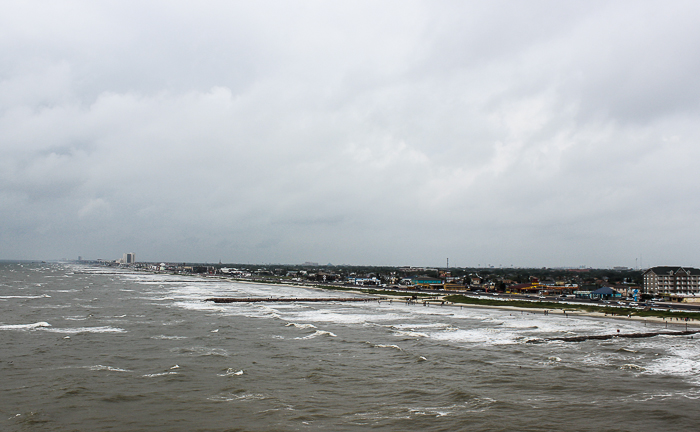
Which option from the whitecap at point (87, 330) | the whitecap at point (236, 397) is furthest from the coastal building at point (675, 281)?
the whitecap at point (87, 330)

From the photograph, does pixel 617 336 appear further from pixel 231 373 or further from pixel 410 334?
pixel 231 373

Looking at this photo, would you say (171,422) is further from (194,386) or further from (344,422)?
(344,422)

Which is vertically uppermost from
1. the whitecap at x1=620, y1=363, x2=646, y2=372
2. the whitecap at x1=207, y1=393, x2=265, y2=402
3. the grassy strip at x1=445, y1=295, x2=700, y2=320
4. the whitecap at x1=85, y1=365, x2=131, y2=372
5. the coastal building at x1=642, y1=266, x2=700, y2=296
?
the coastal building at x1=642, y1=266, x2=700, y2=296

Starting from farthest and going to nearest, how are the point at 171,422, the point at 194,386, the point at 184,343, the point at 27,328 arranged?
the point at 27,328 → the point at 184,343 → the point at 194,386 → the point at 171,422

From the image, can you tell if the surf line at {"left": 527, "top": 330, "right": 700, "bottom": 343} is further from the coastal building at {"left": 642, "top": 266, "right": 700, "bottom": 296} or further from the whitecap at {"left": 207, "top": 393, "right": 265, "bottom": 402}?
the coastal building at {"left": 642, "top": 266, "right": 700, "bottom": 296}

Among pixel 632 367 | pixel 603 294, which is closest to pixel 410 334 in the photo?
pixel 632 367

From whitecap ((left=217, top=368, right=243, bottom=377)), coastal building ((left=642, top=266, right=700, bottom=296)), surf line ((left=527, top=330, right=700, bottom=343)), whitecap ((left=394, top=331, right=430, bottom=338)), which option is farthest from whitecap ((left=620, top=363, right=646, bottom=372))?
coastal building ((left=642, top=266, right=700, bottom=296))

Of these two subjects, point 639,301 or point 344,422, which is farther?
point 639,301

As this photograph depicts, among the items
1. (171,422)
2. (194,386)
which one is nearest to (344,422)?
(171,422)
